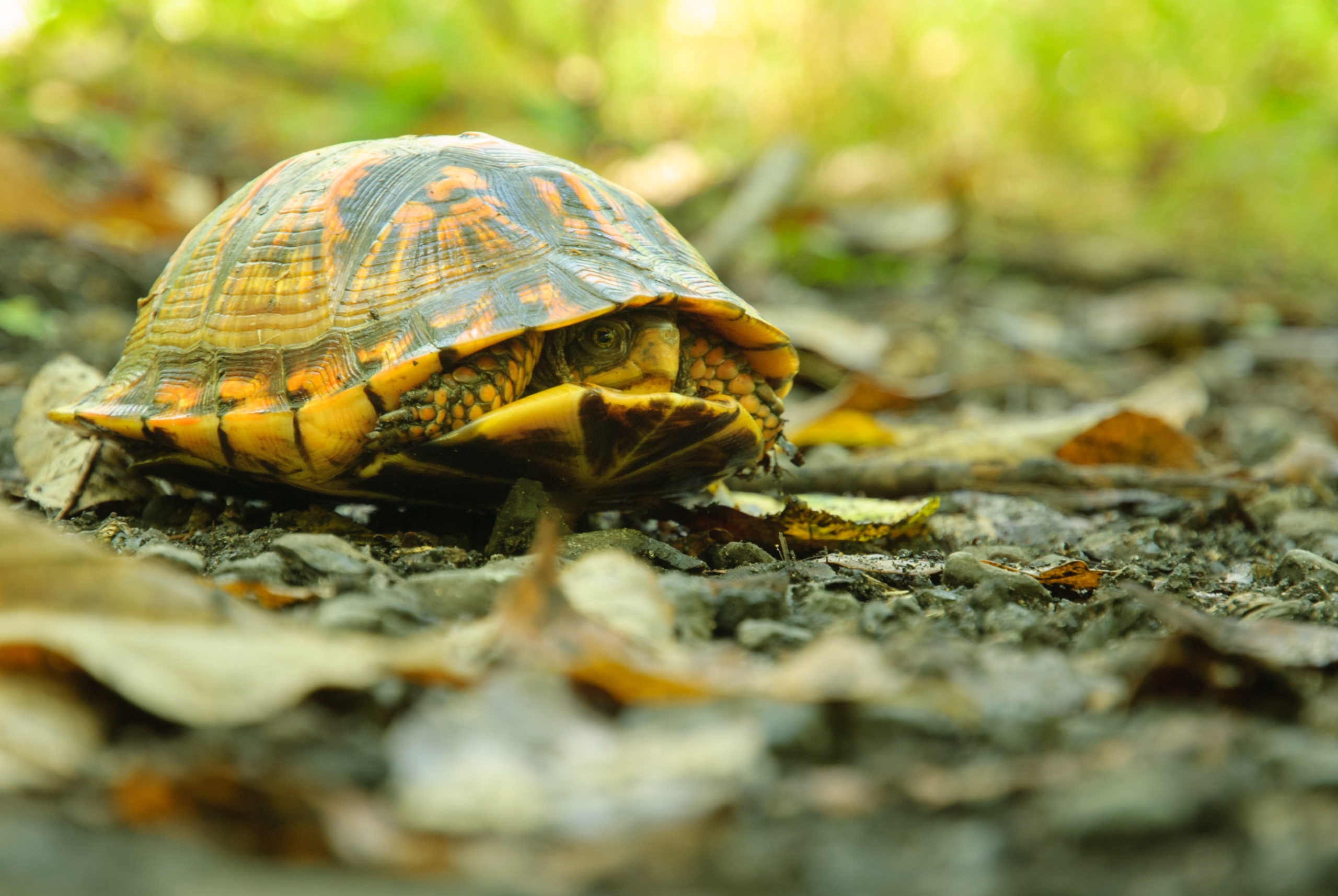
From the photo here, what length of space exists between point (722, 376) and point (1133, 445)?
5.22 ft

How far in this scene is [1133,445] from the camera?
10.9ft

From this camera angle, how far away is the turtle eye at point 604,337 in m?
2.23

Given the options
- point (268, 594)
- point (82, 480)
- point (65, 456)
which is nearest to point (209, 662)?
point (268, 594)

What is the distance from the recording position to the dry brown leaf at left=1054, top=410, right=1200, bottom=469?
3.25 m

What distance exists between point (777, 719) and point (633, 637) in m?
0.31

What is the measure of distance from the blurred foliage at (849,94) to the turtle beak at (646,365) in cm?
578

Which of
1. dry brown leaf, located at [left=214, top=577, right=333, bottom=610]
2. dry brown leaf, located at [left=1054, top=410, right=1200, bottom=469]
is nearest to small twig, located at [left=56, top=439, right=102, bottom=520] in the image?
dry brown leaf, located at [left=214, top=577, right=333, bottom=610]

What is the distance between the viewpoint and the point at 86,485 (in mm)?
2490

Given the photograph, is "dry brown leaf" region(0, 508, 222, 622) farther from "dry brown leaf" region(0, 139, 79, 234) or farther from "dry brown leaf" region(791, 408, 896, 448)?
"dry brown leaf" region(0, 139, 79, 234)

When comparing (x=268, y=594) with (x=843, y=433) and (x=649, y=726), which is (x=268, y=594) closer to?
(x=649, y=726)

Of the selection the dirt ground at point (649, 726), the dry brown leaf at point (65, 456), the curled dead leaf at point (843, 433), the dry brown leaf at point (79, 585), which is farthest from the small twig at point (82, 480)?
the curled dead leaf at point (843, 433)

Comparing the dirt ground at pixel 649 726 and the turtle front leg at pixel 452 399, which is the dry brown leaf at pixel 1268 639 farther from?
the turtle front leg at pixel 452 399

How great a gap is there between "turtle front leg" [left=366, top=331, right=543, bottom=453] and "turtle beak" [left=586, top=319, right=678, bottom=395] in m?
0.20

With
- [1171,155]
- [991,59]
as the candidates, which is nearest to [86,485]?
[991,59]
